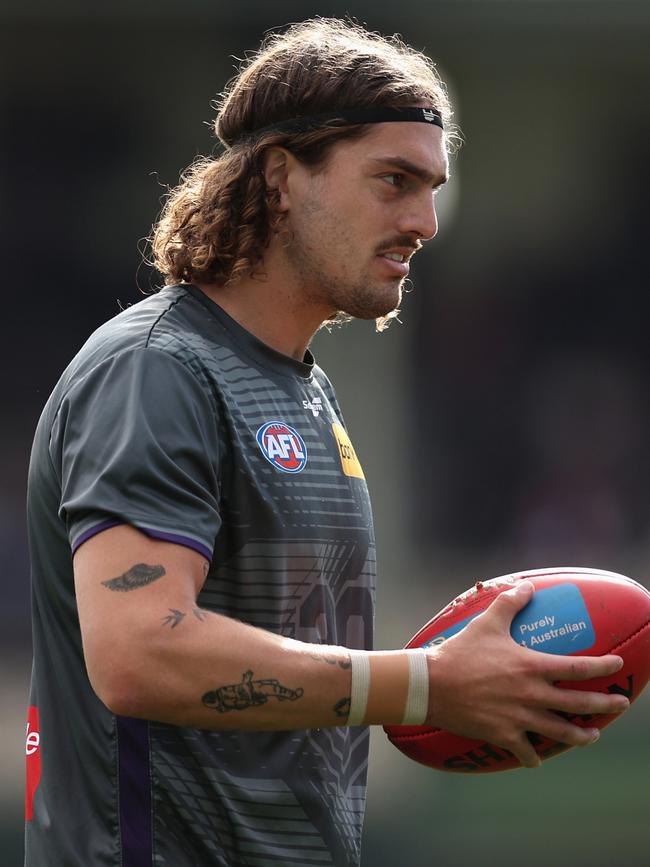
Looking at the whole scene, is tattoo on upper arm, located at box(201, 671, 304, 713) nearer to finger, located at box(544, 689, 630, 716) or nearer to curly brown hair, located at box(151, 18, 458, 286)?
finger, located at box(544, 689, 630, 716)

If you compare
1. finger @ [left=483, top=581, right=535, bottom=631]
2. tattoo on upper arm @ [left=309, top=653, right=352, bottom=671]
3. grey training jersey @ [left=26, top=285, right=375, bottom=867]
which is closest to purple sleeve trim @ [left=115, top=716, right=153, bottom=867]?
grey training jersey @ [left=26, top=285, right=375, bottom=867]

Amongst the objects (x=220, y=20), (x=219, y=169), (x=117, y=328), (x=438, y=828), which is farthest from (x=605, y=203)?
(x=117, y=328)

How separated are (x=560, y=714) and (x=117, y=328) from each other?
0.96m

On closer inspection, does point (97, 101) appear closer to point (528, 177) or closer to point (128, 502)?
point (528, 177)

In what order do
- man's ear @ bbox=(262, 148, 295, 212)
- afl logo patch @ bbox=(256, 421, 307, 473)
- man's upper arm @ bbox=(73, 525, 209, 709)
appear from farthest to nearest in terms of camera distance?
man's ear @ bbox=(262, 148, 295, 212) < afl logo patch @ bbox=(256, 421, 307, 473) < man's upper arm @ bbox=(73, 525, 209, 709)

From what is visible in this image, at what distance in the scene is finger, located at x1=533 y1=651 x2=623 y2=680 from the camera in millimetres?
2141

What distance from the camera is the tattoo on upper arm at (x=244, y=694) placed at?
197 centimetres

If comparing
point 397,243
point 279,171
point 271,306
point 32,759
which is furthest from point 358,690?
point 279,171

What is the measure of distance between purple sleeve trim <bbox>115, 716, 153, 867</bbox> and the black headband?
1132 mm

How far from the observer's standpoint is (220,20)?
7.93 meters

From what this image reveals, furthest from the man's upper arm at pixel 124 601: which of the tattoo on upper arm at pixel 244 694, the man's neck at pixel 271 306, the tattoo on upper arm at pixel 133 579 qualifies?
the man's neck at pixel 271 306

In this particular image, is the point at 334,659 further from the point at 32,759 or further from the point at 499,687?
the point at 32,759

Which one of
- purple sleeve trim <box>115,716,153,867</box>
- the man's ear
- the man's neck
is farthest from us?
the man's ear

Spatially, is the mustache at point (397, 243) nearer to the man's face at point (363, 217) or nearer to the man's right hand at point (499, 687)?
the man's face at point (363, 217)
